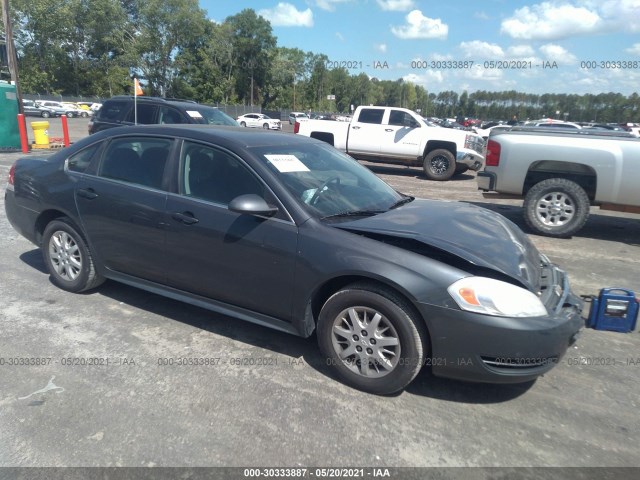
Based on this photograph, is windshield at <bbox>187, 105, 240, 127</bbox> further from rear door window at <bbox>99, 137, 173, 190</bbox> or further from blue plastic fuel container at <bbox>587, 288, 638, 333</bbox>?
blue plastic fuel container at <bbox>587, 288, 638, 333</bbox>

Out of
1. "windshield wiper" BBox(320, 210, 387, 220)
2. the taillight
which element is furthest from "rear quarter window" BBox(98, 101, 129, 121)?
"windshield wiper" BBox(320, 210, 387, 220)

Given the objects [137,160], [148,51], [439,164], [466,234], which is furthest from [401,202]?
[148,51]

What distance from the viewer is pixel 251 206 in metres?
3.31

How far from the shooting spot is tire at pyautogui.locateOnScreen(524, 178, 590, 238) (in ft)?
23.5

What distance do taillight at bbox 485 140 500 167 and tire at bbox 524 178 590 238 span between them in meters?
0.74

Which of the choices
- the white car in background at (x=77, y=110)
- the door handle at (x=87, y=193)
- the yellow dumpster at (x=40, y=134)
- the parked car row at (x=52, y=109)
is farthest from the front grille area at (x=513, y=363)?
the white car in background at (x=77, y=110)

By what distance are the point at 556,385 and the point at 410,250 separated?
1.43 metres

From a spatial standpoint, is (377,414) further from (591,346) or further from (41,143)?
(41,143)

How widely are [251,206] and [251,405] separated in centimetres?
128

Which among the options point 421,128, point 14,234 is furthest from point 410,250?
point 421,128

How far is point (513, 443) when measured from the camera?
9.00 ft

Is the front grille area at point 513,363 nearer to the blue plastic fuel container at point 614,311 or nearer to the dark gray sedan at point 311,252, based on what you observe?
the dark gray sedan at point 311,252

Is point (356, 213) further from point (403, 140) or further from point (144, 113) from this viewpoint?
point (403, 140)

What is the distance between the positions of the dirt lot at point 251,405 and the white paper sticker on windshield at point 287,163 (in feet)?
4.41
